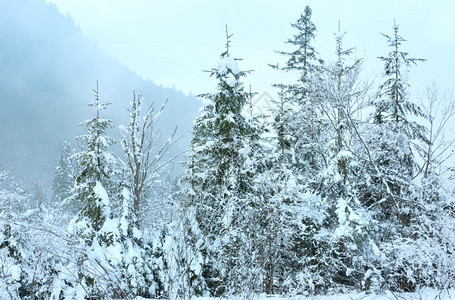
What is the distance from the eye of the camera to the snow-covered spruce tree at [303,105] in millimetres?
13859

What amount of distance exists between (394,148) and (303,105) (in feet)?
14.0

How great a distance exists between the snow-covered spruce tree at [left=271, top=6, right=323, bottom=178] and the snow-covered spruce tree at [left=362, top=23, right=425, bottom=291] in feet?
8.07

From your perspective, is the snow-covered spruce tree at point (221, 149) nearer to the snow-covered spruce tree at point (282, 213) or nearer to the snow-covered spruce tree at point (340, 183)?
the snow-covered spruce tree at point (282, 213)

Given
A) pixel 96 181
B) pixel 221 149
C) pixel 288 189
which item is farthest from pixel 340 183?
pixel 96 181

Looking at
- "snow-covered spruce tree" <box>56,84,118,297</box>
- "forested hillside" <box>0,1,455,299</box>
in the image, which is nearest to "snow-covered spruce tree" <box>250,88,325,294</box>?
"forested hillside" <box>0,1,455,299</box>

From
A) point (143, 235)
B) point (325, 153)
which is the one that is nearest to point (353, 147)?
point (325, 153)

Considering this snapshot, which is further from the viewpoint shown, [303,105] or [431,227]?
[303,105]

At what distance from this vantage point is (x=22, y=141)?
463 feet

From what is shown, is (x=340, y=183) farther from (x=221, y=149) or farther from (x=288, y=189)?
(x=221, y=149)

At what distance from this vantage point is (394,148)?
12375mm

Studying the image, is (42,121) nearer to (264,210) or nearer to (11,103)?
(11,103)

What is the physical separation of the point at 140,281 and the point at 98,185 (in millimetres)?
3107

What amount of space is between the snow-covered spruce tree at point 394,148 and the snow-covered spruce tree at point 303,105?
2.46 meters

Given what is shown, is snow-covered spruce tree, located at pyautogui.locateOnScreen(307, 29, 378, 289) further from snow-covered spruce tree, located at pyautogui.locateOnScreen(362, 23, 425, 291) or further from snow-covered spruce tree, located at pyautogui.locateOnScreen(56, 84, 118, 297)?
snow-covered spruce tree, located at pyautogui.locateOnScreen(56, 84, 118, 297)
